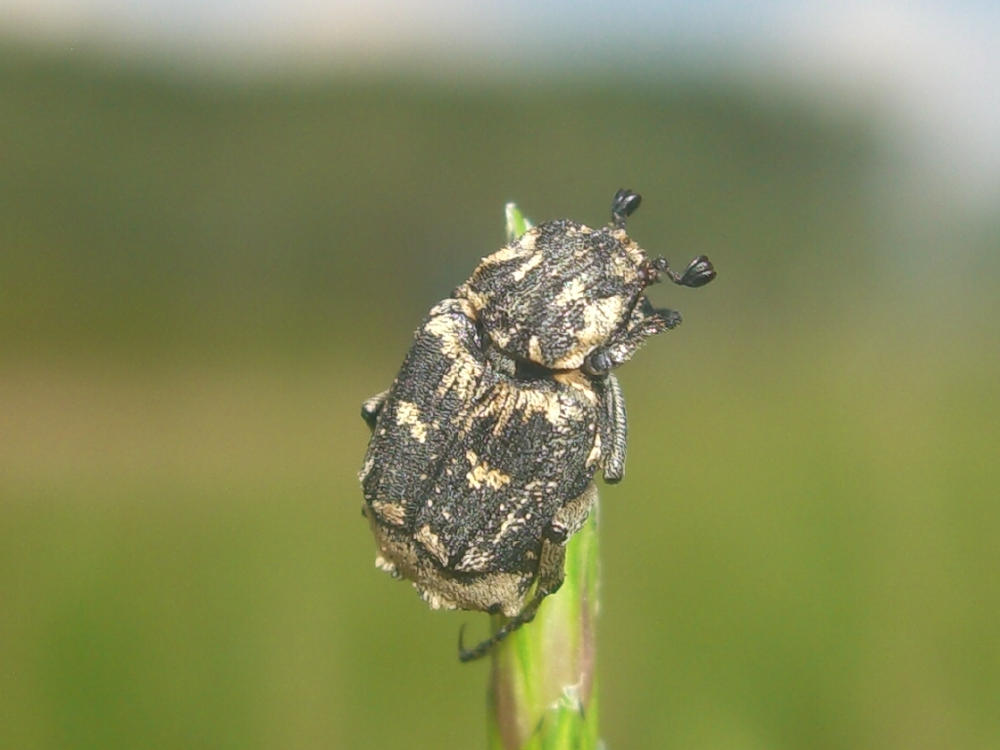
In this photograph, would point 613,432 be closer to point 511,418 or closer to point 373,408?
point 511,418

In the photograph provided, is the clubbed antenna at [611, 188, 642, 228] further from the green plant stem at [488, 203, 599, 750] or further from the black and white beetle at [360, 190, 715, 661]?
the green plant stem at [488, 203, 599, 750]

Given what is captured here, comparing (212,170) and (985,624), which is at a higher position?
(212,170)

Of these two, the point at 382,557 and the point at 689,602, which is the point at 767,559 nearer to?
the point at 689,602

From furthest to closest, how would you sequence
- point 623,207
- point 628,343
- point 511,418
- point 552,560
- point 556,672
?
point 623,207 → point 628,343 → point 511,418 → point 552,560 → point 556,672

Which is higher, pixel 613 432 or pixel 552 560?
pixel 613 432

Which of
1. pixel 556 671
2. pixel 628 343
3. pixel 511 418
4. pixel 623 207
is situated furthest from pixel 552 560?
pixel 623 207

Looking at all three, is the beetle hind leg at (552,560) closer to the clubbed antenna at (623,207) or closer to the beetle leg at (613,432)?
the beetle leg at (613,432)

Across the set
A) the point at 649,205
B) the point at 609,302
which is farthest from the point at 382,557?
the point at 649,205

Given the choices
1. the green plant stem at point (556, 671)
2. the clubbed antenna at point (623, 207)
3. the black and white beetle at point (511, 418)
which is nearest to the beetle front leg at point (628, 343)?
the black and white beetle at point (511, 418)

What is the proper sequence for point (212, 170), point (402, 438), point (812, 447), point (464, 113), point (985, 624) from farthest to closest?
point (464, 113), point (212, 170), point (812, 447), point (985, 624), point (402, 438)
